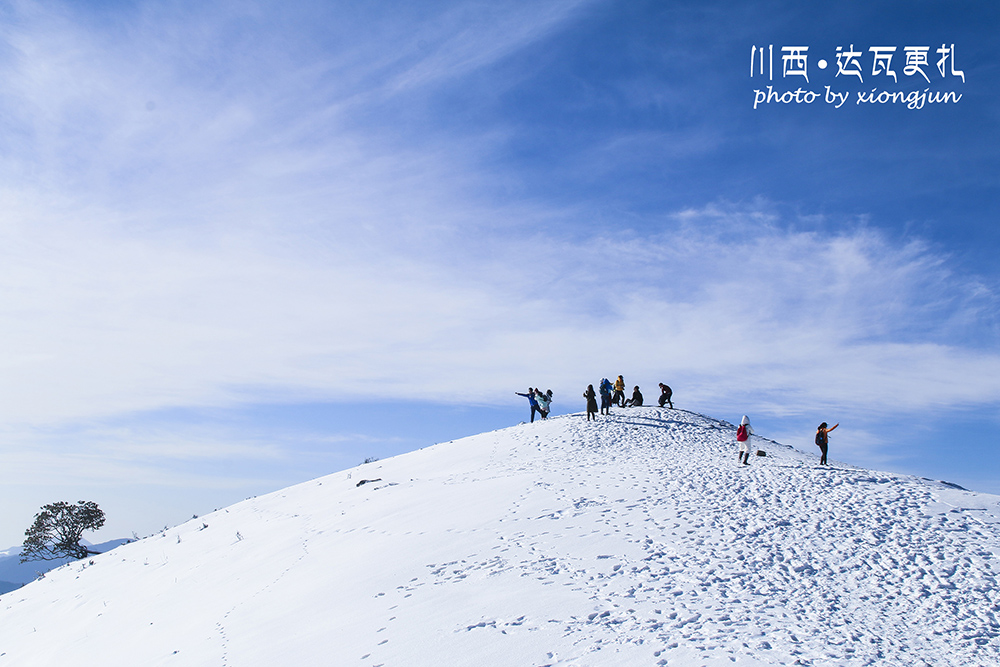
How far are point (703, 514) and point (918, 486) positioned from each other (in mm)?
8242

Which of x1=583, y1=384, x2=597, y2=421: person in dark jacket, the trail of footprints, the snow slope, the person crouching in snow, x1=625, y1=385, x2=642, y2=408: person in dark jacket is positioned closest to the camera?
the trail of footprints

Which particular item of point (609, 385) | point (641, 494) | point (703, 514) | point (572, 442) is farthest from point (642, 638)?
point (609, 385)

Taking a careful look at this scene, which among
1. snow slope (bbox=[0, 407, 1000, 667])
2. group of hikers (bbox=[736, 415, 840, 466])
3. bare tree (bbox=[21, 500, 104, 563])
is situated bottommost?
bare tree (bbox=[21, 500, 104, 563])

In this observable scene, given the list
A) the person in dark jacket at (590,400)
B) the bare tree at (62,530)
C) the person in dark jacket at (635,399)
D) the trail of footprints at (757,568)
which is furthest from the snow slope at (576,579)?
the bare tree at (62,530)

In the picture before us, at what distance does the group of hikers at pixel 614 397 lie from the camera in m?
32.7

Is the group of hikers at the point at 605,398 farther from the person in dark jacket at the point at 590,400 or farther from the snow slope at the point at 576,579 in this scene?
the snow slope at the point at 576,579

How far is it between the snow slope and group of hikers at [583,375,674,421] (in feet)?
25.6

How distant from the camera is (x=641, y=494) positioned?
18.1m

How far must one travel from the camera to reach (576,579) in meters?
12.2

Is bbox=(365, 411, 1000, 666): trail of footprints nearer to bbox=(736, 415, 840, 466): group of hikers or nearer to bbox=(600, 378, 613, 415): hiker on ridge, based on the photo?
bbox=(736, 415, 840, 466): group of hikers

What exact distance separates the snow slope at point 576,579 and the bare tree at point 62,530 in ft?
102

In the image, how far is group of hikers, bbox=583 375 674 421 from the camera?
32.7 m

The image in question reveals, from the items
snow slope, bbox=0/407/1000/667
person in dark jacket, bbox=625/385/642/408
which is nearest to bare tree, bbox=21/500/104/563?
snow slope, bbox=0/407/1000/667

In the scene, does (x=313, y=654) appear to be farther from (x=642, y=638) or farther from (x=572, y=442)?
(x=572, y=442)
